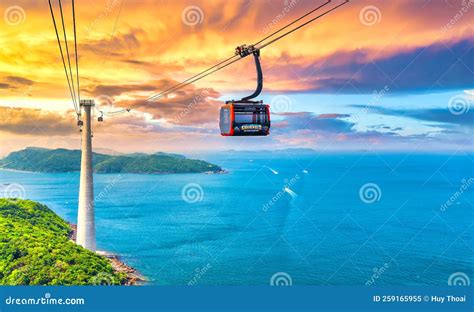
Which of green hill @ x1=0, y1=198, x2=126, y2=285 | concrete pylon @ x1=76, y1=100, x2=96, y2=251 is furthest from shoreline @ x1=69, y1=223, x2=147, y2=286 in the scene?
concrete pylon @ x1=76, y1=100, x2=96, y2=251

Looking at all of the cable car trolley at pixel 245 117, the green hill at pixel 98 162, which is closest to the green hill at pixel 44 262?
the cable car trolley at pixel 245 117

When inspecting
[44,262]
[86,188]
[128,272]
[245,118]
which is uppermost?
[245,118]

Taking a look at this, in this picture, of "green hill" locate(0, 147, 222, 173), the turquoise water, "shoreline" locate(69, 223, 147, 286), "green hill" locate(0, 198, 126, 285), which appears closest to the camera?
"green hill" locate(0, 198, 126, 285)

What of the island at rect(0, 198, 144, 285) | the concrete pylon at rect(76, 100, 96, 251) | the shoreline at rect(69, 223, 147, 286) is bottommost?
the shoreline at rect(69, 223, 147, 286)

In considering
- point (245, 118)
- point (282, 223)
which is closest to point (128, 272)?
point (245, 118)

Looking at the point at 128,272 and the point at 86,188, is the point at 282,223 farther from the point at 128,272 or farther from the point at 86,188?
the point at 86,188

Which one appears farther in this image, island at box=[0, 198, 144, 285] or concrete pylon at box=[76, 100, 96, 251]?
concrete pylon at box=[76, 100, 96, 251]

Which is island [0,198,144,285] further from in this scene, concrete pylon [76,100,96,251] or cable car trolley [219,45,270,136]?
cable car trolley [219,45,270,136]
